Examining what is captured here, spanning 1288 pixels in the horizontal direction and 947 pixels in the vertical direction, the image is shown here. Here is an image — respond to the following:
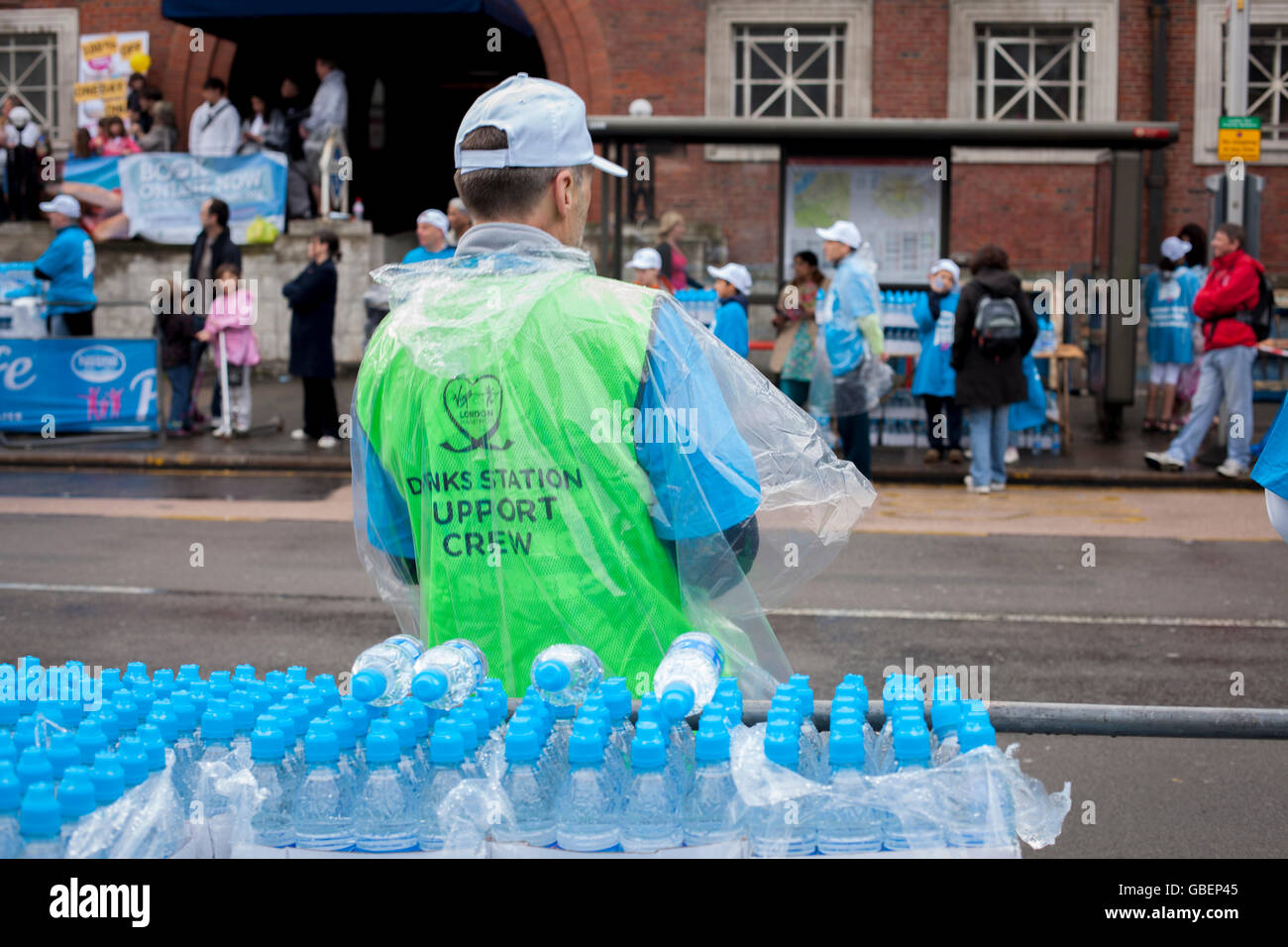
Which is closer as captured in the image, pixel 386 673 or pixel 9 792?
pixel 9 792

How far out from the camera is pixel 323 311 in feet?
48.6

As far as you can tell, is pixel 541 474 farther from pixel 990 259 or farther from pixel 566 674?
pixel 990 259

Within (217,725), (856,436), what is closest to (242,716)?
(217,725)

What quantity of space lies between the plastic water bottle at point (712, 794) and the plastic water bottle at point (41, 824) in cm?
77

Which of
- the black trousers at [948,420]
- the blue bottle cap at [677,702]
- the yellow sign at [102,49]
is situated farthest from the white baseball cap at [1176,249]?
the yellow sign at [102,49]

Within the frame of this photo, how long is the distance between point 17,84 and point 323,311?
40.2ft

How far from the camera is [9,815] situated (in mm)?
1897

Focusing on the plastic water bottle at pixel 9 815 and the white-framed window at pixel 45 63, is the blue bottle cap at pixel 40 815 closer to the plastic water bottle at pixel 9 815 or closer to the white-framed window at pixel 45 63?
the plastic water bottle at pixel 9 815

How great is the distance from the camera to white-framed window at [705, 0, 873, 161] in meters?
22.1

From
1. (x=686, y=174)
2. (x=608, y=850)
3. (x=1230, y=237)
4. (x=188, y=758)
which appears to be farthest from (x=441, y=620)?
(x=686, y=174)

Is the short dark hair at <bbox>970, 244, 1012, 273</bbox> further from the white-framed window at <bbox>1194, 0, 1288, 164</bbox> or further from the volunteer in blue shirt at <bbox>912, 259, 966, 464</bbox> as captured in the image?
the white-framed window at <bbox>1194, 0, 1288, 164</bbox>

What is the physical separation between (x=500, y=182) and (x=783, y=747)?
1165mm

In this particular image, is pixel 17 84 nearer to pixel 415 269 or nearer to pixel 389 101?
pixel 389 101

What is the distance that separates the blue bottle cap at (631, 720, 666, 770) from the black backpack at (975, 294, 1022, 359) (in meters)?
10.7
